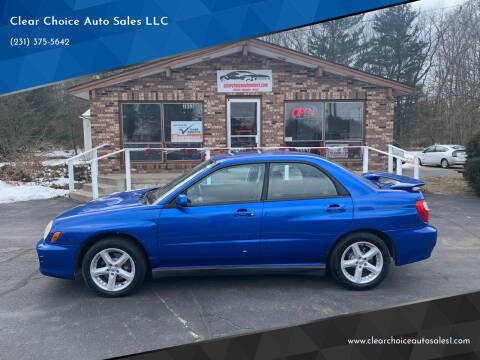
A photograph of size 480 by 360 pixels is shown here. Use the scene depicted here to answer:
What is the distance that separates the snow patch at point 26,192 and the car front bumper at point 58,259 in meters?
7.78

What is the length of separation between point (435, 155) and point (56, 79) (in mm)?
23387

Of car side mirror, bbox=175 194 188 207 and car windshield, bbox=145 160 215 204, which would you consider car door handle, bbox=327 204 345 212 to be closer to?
car windshield, bbox=145 160 215 204

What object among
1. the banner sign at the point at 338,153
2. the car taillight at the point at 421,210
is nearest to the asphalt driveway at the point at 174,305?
the car taillight at the point at 421,210

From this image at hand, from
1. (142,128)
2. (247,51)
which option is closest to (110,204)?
(142,128)

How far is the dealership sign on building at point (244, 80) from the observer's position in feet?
40.0

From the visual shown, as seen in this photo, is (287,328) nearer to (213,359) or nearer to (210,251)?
(213,359)

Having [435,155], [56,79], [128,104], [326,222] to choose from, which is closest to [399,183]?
[326,222]

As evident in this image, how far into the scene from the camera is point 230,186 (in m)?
4.27

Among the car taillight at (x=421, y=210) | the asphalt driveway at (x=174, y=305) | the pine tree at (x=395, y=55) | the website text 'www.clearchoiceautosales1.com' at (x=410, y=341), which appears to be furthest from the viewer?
the pine tree at (x=395, y=55)

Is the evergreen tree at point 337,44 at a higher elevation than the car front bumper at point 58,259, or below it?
higher

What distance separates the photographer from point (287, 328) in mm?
1316

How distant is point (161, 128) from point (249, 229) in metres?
9.09

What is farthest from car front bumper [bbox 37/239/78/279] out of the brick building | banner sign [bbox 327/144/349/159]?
banner sign [bbox 327/144/349/159]

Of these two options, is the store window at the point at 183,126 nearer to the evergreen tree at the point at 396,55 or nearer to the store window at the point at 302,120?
the store window at the point at 302,120
